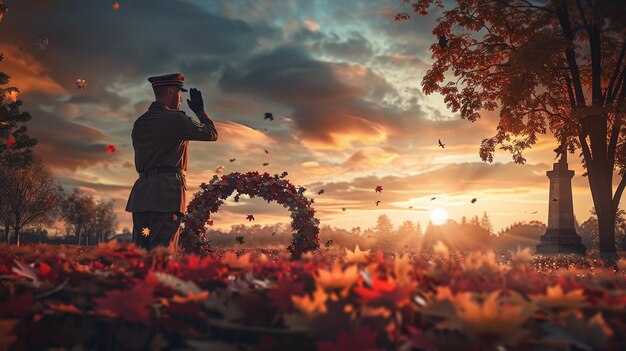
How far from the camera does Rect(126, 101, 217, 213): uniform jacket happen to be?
22.6 ft

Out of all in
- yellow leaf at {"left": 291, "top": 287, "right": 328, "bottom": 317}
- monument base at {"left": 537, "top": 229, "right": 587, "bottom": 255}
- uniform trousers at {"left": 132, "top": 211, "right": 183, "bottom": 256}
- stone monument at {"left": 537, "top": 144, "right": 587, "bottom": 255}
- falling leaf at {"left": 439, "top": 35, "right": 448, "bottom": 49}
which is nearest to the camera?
yellow leaf at {"left": 291, "top": 287, "right": 328, "bottom": 317}

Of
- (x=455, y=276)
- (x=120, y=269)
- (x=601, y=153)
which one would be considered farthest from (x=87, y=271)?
(x=601, y=153)

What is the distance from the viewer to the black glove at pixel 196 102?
729 centimetres

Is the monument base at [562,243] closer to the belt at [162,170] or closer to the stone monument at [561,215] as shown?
the stone monument at [561,215]

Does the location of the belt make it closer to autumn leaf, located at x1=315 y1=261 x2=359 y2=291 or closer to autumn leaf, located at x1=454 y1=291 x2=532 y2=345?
autumn leaf, located at x1=315 y1=261 x2=359 y2=291

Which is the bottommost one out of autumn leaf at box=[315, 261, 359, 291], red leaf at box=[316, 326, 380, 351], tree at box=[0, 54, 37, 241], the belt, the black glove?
red leaf at box=[316, 326, 380, 351]

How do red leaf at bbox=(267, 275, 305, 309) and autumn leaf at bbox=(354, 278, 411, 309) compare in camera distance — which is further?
red leaf at bbox=(267, 275, 305, 309)

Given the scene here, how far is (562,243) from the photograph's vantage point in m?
25.0

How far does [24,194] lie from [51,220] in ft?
39.7

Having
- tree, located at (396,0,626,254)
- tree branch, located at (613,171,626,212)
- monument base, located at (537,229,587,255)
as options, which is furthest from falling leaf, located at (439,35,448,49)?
monument base, located at (537,229,587,255)

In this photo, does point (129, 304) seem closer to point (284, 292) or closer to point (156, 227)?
point (284, 292)

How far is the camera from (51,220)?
4841 centimetres

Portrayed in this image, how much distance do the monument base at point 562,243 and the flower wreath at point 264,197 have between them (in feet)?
52.7

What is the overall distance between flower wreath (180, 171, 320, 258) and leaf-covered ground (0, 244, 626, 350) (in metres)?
11.9
